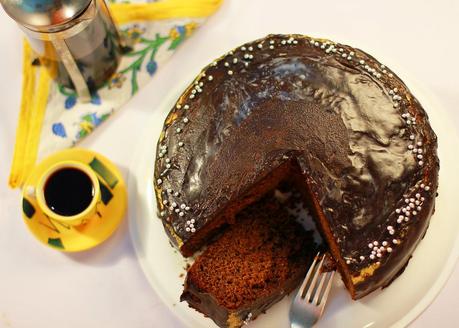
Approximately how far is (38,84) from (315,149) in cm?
154

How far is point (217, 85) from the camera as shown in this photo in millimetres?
2590

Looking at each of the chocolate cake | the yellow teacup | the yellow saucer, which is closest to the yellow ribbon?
the yellow saucer

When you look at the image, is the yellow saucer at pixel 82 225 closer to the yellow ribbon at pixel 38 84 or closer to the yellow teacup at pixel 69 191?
the yellow teacup at pixel 69 191

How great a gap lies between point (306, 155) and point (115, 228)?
974 mm

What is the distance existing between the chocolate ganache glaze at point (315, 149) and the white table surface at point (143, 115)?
424mm

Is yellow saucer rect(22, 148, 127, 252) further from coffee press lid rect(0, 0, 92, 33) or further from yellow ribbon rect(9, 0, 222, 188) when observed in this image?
coffee press lid rect(0, 0, 92, 33)

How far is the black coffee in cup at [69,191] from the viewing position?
8.62 ft

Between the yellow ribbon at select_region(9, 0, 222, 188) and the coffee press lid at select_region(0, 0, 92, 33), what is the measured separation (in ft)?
1.85

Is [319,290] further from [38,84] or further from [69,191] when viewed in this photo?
[38,84]

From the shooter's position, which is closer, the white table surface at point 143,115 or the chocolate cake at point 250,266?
the chocolate cake at point 250,266

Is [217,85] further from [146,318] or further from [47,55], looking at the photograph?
[146,318]

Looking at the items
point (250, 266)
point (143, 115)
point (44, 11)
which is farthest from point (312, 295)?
point (44, 11)

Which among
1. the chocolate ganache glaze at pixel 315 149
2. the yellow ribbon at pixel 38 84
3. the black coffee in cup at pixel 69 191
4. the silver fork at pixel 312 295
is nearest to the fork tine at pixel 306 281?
the silver fork at pixel 312 295

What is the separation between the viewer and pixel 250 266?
2.59 metres
